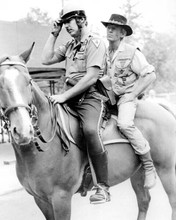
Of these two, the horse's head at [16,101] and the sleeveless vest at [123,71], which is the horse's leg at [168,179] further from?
the horse's head at [16,101]

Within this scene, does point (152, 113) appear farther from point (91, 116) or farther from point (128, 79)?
point (91, 116)

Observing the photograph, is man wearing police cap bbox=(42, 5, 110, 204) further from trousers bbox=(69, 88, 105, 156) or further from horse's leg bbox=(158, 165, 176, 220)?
horse's leg bbox=(158, 165, 176, 220)

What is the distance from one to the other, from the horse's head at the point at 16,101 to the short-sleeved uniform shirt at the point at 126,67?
5.11 feet

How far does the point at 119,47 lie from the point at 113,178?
5.23 ft

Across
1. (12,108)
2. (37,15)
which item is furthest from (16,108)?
(37,15)

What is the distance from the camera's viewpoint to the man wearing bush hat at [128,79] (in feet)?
14.4

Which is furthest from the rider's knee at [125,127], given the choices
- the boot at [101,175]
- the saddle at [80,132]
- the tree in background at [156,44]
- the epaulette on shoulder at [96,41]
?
the tree in background at [156,44]

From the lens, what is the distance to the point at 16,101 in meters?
3.18

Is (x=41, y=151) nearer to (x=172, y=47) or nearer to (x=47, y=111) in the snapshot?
(x=47, y=111)

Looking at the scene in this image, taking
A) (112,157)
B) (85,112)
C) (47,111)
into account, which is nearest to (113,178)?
(112,157)

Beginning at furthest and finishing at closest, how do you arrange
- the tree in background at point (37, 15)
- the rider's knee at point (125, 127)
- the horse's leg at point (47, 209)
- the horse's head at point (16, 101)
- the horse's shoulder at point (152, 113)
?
the tree in background at point (37, 15)
the horse's shoulder at point (152, 113)
the rider's knee at point (125, 127)
the horse's leg at point (47, 209)
the horse's head at point (16, 101)

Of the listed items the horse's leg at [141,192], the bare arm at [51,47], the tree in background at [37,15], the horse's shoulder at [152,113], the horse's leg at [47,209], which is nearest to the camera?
the horse's leg at [47,209]

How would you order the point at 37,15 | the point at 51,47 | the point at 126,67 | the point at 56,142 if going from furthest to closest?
the point at 37,15 < the point at 126,67 < the point at 51,47 < the point at 56,142

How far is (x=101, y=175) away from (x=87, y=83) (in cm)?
100
